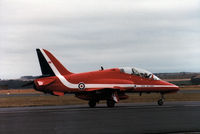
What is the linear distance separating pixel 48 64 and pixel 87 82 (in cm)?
327

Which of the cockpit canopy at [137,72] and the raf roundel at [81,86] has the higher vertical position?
the cockpit canopy at [137,72]

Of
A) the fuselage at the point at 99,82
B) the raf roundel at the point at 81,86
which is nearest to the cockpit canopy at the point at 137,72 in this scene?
the fuselage at the point at 99,82

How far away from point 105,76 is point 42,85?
16.0ft

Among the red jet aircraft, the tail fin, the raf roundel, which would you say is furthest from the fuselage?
the tail fin

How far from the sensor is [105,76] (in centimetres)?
2834

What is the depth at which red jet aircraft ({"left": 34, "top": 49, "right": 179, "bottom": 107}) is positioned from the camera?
2739 centimetres

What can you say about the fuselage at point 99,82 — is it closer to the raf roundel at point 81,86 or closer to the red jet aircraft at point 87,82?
the red jet aircraft at point 87,82

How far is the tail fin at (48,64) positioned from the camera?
27812mm

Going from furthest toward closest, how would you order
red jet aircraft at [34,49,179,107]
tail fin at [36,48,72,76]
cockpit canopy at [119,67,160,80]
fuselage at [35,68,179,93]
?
1. cockpit canopy at [119,67,160,80]
2. tail fin at [36,48,72,76]
3. fuselage at [35,68,179,93]
4. red jet aircraft at [34,49,179,107]

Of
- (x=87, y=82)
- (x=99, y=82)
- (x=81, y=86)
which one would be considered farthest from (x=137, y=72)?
(x=81, y=86)

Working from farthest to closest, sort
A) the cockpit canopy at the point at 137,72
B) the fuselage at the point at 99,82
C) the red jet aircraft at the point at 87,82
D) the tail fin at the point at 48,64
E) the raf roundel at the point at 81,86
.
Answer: the cockpit canopy at the point at 137,72 < the tail fin at the point at 48,64 < the raf roundel at the point at 81,86 < the fuselage at the point at 99,82 < the red jet aircraft at the point at 87,82

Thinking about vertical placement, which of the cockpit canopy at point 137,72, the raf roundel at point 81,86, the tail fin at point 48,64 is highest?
the tail fin at point 48,64

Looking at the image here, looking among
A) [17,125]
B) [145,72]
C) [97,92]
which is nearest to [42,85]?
[97,92]

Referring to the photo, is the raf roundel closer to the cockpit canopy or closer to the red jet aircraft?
the red jet aircraft
